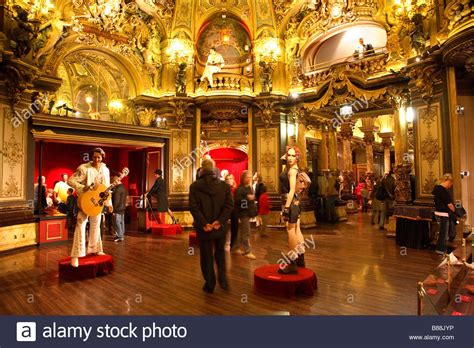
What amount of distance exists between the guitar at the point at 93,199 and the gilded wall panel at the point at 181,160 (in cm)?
587

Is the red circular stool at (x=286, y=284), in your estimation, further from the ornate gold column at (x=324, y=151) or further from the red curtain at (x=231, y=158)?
the red curtain at (x=231, y=158)

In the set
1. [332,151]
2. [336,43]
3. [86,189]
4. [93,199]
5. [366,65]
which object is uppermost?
[336,43]

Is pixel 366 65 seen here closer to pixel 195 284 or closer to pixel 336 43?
pixel 336 43

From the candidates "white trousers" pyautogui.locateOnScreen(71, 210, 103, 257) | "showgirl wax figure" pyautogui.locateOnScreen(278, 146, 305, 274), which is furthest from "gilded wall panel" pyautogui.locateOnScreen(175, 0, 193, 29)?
"showgirl wax figure" pyautogui.locateOnScreen(278, 146, 305, 274)

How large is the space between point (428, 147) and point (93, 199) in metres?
7.30

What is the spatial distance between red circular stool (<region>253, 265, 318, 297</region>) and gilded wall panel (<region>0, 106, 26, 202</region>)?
6.20m

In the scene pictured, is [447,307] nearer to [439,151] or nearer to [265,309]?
[265,309]

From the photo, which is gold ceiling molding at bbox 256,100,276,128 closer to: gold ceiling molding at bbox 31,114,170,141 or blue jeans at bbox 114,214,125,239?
gold ceiling molding at bbox 31,114,170,141

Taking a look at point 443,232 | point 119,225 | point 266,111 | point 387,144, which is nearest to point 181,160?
Answer: point 266,111

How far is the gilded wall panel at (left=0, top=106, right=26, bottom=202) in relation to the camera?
265 inches

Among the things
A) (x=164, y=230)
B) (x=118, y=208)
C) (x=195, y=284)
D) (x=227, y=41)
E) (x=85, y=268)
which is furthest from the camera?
(x=227, y=41)

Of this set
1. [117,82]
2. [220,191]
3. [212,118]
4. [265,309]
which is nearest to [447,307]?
[265,309]

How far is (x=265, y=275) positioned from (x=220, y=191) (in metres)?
1.27

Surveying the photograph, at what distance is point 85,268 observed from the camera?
449 centimetres
